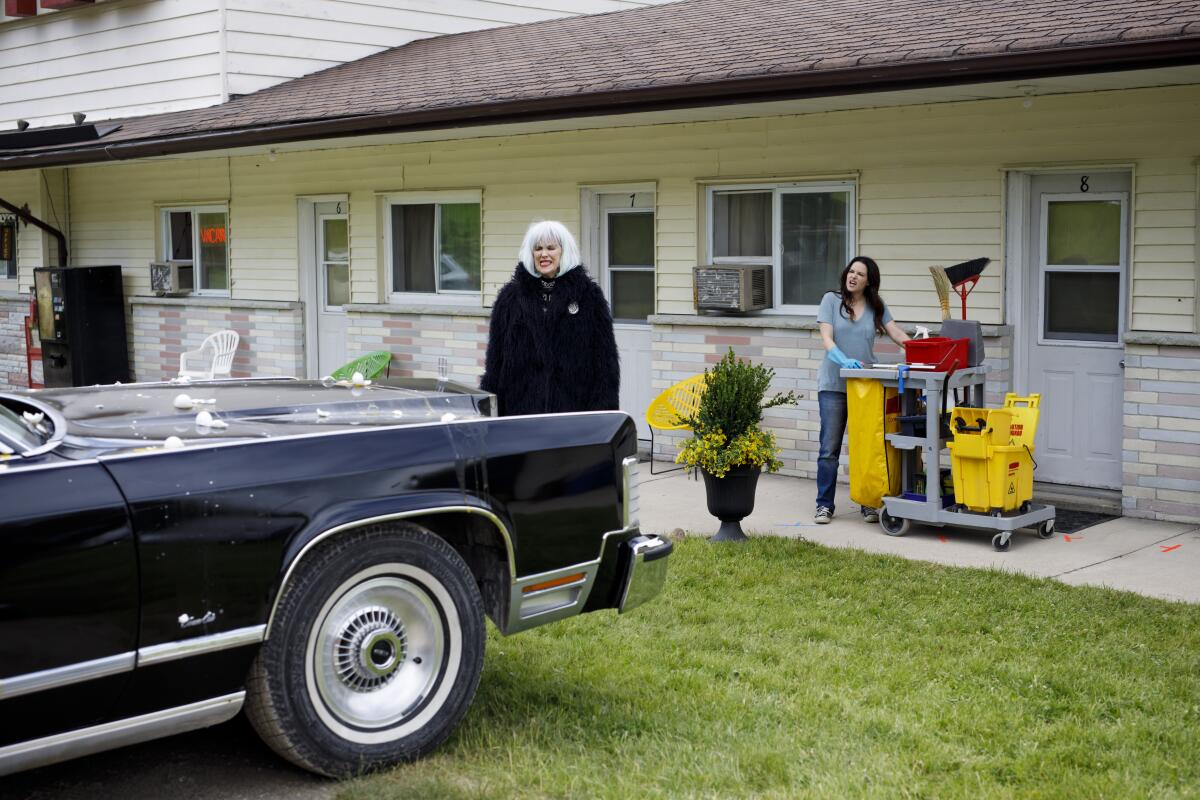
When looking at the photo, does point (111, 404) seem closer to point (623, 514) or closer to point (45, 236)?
point (623, 514)

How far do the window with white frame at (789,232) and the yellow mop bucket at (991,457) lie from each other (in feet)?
8.31

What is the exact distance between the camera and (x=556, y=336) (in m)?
6.42

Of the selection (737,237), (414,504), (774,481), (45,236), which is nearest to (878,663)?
(414,504)

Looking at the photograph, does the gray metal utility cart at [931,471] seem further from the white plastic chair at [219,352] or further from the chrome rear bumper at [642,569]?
the white plastic chair at [219,352]

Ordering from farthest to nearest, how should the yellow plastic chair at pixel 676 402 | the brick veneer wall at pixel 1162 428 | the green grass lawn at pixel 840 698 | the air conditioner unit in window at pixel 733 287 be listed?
the air conditioner unit in window at pixel 733 287 < the yellow plastic chair at pixel 676 402 < the brick veneer wall at pixel 1162 428 < the green grass lawn at pixel 840 698

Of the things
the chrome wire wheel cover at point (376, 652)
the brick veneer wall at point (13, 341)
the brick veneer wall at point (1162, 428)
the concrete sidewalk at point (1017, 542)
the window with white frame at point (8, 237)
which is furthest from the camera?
the brick veneer wall at point (13, 341)

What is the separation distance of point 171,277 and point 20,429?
1270 centimetres

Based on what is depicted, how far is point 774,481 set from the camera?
34.7 ft

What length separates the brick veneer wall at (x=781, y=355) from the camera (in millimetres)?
10531

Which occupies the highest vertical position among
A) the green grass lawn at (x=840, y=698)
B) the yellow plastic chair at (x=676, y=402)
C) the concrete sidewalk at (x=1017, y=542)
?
the yellow plastic chair at (x=676, y=402)

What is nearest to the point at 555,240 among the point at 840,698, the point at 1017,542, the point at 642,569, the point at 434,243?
the point at 642,569

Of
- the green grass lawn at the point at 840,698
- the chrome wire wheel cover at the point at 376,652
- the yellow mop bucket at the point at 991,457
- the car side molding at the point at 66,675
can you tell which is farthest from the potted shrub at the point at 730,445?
the car side molding at the point at 66,675

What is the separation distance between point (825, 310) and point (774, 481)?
2.05m

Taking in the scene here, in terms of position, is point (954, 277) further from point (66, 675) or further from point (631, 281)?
point (66, 675)
